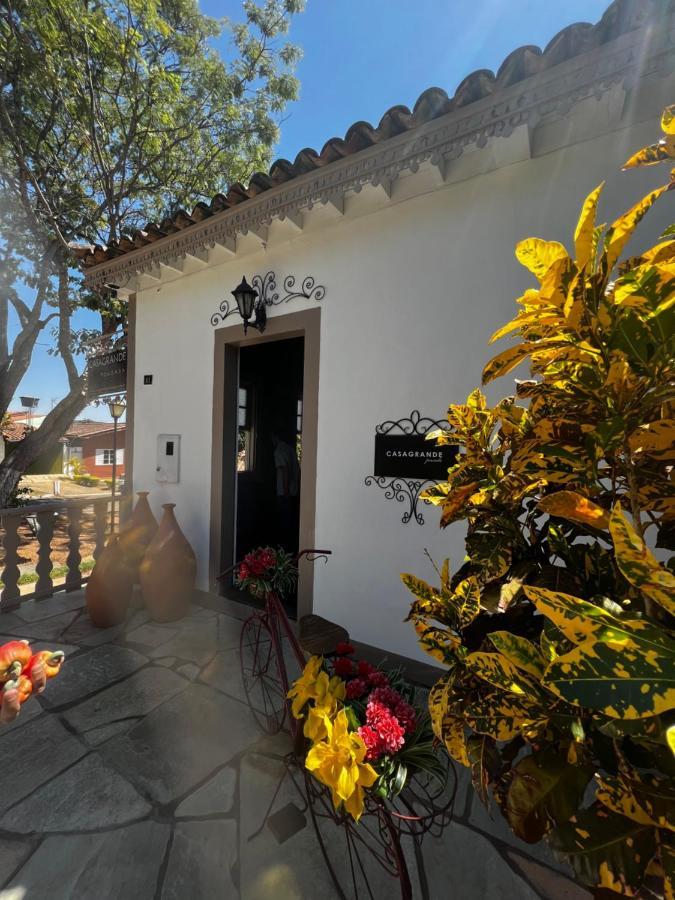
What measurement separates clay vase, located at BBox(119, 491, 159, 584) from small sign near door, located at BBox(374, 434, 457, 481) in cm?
233

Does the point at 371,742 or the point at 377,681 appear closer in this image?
the point at 371,742

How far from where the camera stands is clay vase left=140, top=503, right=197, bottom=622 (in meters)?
3.37

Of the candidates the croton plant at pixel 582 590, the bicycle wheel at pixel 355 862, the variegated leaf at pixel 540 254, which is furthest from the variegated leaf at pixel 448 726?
the variegated leaf at pixel 540 254

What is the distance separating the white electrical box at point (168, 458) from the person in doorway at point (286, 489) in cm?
147

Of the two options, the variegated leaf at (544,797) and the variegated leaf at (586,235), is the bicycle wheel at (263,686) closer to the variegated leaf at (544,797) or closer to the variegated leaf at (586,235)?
the variegated leaf at (544,797)

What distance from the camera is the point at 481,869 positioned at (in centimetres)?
146

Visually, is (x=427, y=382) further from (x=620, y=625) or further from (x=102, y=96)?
(x=102, y=96)

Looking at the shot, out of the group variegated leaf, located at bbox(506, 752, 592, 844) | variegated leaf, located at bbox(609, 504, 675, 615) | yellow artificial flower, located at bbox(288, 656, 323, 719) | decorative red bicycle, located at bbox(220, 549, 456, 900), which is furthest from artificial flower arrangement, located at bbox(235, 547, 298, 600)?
variegated leaf, located at bbox(609, 504, 675, 615)

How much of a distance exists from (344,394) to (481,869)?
2588mm

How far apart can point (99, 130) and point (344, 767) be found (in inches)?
375

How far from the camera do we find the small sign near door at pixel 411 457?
2600 mm

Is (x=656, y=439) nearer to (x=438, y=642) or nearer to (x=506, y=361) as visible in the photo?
(x=506, y=361)

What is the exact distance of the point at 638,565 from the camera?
59 centimetres

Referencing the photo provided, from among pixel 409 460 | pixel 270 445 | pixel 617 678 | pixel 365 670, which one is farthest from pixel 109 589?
pixel 617 678
